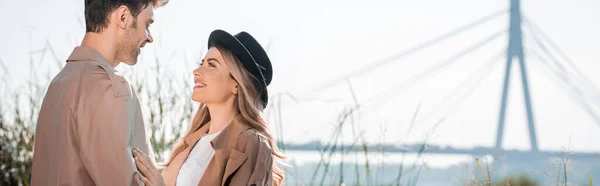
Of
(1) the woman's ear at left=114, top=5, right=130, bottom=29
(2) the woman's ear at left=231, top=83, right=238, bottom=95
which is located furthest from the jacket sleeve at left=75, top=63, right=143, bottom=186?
(2) the woman's ear at left=231, top=83, right=238, bottom=95

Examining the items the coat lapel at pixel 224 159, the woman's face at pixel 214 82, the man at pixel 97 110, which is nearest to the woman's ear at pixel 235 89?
the woman's face at pixel 214 82

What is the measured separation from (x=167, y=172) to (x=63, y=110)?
31.0 inches

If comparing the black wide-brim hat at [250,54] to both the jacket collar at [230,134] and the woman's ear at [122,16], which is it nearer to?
the jacket collar at [230,134]

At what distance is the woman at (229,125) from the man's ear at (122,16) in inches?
28.2

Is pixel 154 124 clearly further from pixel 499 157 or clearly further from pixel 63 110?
pixel 63 110

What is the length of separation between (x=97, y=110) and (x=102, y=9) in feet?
0.59

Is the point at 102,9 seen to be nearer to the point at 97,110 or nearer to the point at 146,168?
the point at 97,110

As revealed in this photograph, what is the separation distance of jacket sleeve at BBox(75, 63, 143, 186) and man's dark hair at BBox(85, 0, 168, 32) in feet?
0.36

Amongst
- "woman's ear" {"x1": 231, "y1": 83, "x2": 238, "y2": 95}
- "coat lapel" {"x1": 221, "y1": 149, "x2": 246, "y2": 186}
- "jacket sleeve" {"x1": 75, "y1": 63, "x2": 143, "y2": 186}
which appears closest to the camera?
"jacket sleeve" {"x1": 75, "y1": 63, "x2": 143, "y2": 186}

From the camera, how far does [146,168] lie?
1545mm

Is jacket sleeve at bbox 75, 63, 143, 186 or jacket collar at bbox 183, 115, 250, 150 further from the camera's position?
jacket collar at bbox 183, 115, 250, 150

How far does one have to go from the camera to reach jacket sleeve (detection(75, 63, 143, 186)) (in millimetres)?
1471

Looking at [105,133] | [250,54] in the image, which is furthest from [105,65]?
[250,54]

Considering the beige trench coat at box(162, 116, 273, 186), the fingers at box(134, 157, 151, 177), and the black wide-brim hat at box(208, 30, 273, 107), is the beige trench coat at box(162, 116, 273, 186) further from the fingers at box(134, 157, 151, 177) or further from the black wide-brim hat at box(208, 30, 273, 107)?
the fingers at box(134, 157, 151, 177)
